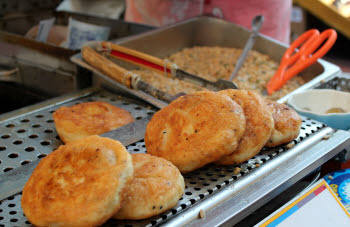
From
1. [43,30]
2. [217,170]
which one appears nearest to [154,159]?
[217,170]

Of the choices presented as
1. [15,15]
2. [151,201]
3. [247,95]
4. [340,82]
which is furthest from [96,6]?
[151,201]

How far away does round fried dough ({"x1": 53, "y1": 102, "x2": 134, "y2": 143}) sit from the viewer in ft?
4.71

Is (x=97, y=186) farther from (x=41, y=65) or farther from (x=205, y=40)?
(x=205, y=40)

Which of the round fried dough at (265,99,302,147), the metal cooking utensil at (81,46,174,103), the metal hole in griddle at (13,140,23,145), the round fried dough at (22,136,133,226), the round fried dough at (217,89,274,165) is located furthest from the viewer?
the metal cooking utensil at (81,46,174,103)

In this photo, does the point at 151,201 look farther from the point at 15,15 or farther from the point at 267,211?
the point at 15,15

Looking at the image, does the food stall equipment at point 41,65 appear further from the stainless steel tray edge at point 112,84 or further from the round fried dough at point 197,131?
the round fried dough at point 197,131

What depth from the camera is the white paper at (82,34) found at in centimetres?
237

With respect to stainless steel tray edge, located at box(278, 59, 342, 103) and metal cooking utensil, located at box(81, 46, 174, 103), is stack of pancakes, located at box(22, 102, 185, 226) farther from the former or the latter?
stainless steel tray edge, located at box(278, 59, 342, 103)

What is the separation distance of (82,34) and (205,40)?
0.85m

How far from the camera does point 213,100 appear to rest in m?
1.11

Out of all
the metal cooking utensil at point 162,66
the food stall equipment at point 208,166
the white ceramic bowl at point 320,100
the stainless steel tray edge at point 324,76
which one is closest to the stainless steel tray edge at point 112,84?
the food stall equipment at point 208,166

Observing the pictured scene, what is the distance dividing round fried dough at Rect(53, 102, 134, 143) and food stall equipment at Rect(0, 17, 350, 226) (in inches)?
2.4

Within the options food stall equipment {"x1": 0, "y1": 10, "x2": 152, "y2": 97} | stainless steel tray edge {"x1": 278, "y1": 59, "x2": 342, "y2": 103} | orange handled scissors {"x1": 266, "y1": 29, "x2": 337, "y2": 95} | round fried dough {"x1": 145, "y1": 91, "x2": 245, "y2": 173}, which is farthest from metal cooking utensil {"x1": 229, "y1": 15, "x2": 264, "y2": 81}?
round fried dough {"x1": 145, "y1": 91, "x2": 245, "y2": 173}

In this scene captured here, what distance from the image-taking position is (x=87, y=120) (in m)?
1.50
